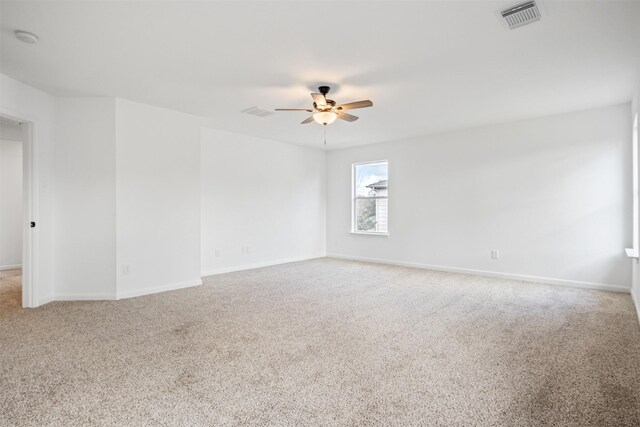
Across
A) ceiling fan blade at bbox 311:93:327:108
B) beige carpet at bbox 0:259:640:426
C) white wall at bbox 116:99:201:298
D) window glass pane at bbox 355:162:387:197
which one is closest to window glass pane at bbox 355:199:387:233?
window glass pane at bbox 355:162:387:197

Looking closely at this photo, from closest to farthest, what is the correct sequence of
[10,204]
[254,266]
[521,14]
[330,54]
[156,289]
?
1. [521,14]
2. [330,54]
3. [156,289]
4. [10,204]
5. [254,266]

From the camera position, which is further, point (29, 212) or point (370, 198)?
point (370, 198)

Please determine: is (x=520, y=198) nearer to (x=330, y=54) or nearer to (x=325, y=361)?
(x=330, y=54)

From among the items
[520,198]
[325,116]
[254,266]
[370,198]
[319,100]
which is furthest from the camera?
[370,198]

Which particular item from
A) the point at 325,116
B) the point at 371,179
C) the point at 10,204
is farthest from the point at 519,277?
the point at 10,204

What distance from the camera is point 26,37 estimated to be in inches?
103

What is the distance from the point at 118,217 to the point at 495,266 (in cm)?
551

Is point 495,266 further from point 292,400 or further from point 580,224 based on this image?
point 292,400

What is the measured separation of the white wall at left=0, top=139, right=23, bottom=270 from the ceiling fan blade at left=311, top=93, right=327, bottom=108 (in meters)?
6.00

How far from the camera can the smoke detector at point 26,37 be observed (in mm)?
2566

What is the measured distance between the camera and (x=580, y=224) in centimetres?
464

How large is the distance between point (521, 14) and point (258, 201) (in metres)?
4.91

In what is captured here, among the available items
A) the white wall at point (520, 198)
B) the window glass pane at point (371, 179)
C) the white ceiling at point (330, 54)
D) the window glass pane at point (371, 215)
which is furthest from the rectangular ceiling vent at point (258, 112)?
the window glass pane at point (371, 215)

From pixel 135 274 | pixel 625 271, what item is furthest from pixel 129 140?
pixel 625 271
